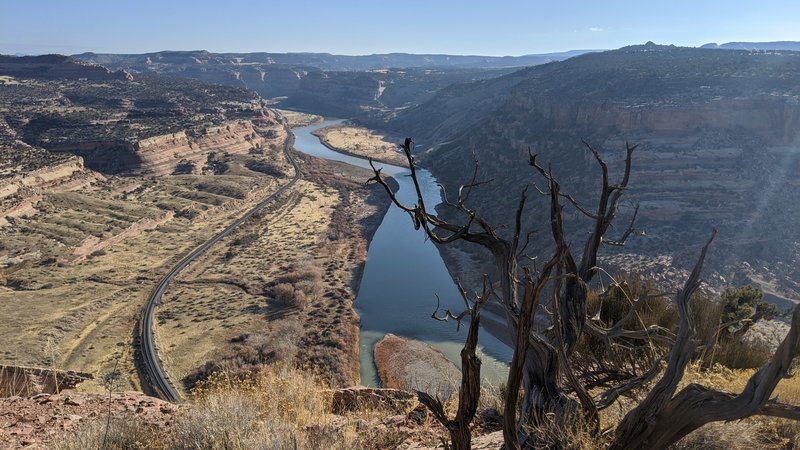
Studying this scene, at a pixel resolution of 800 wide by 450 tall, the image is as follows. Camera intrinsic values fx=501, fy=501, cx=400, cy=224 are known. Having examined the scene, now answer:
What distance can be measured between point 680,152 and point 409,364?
27.7 meters

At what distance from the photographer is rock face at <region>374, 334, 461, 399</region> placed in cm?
2067

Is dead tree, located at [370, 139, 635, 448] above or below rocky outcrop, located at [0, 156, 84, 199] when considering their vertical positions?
above

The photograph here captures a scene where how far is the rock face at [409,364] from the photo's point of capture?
2067 cm

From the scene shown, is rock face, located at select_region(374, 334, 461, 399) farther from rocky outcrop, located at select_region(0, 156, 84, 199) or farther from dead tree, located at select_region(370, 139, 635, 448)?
rocky outcrop, located at select_region(0, 156, 84, 199)

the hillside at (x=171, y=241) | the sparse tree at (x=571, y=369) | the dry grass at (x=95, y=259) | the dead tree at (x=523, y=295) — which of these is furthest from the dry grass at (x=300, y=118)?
the sparse tree at (x=571, y=369)

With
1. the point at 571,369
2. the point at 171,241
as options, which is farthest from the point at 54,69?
the point at 571,369

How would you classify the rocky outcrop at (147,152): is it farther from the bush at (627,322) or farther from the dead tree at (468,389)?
the dead tree at (468,389)

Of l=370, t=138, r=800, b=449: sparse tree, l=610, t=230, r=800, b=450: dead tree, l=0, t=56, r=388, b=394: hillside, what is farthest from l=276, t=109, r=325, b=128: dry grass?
l=610, t=230, r=800, b=450: dead tree

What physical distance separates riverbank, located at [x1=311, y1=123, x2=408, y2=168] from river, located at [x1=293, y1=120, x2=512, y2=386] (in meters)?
26.3

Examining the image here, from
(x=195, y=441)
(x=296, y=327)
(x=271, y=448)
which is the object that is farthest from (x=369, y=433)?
(x=296, y=327)

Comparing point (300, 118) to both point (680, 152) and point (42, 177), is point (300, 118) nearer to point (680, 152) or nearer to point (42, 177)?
point (42, 177)

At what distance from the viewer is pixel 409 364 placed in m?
22.3

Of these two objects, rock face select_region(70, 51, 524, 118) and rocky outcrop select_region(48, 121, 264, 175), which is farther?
rock face select_region(70, 51, 524, 118)

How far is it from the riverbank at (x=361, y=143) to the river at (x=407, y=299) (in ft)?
86.3
